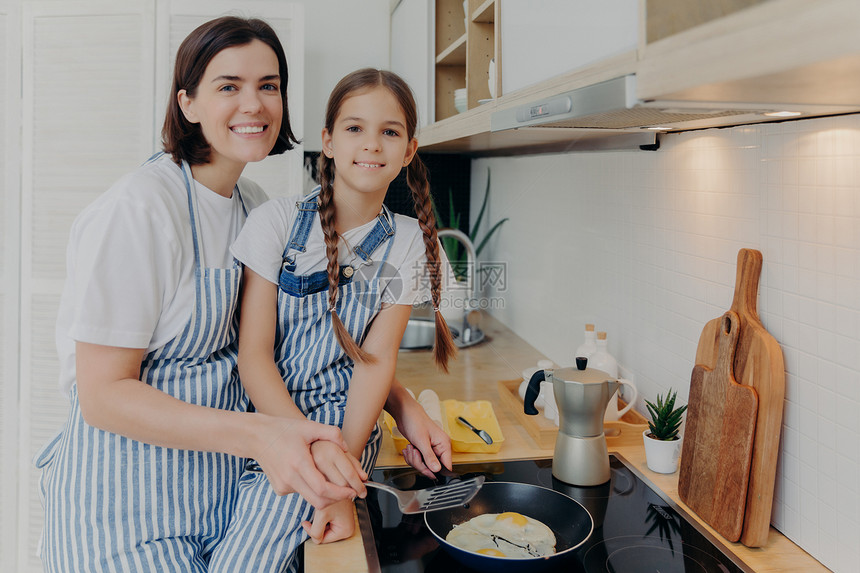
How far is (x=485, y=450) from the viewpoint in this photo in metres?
1.30

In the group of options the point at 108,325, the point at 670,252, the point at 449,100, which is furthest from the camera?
the point at 449,100

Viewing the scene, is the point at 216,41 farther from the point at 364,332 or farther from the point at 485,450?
the point at 485,450

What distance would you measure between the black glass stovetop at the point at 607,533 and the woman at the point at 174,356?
0.15 m

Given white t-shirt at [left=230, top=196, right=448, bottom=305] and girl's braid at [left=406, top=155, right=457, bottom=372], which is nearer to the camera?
white t-shirt at [left=230, top=196, right=448, bottom=305]

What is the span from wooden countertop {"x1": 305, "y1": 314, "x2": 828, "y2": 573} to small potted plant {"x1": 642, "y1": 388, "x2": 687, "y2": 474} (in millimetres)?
20

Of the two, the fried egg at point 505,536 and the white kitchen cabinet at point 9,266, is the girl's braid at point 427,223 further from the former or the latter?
the white kitchen cabinet at point 9,266

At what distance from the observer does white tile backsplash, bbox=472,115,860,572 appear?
0.86 m

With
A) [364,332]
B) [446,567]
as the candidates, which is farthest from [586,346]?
[446,567]

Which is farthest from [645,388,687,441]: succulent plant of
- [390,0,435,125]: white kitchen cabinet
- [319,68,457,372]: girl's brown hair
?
[390,0,435,125]: white kitchen cabinet

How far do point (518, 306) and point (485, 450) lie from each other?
106 centimetres

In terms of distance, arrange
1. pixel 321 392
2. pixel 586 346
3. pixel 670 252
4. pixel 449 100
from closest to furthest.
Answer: pixel 321 392 → pixel 670 252 → pixel 586 346 → pixel 449 100

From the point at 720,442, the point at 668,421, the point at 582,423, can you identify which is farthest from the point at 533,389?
the point at 720,442

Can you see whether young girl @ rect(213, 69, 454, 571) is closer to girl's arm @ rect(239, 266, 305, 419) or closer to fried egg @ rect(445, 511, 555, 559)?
girl's arm @ rect(239, 266, 305, 419)

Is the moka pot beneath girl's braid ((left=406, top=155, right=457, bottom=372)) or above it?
beneath
